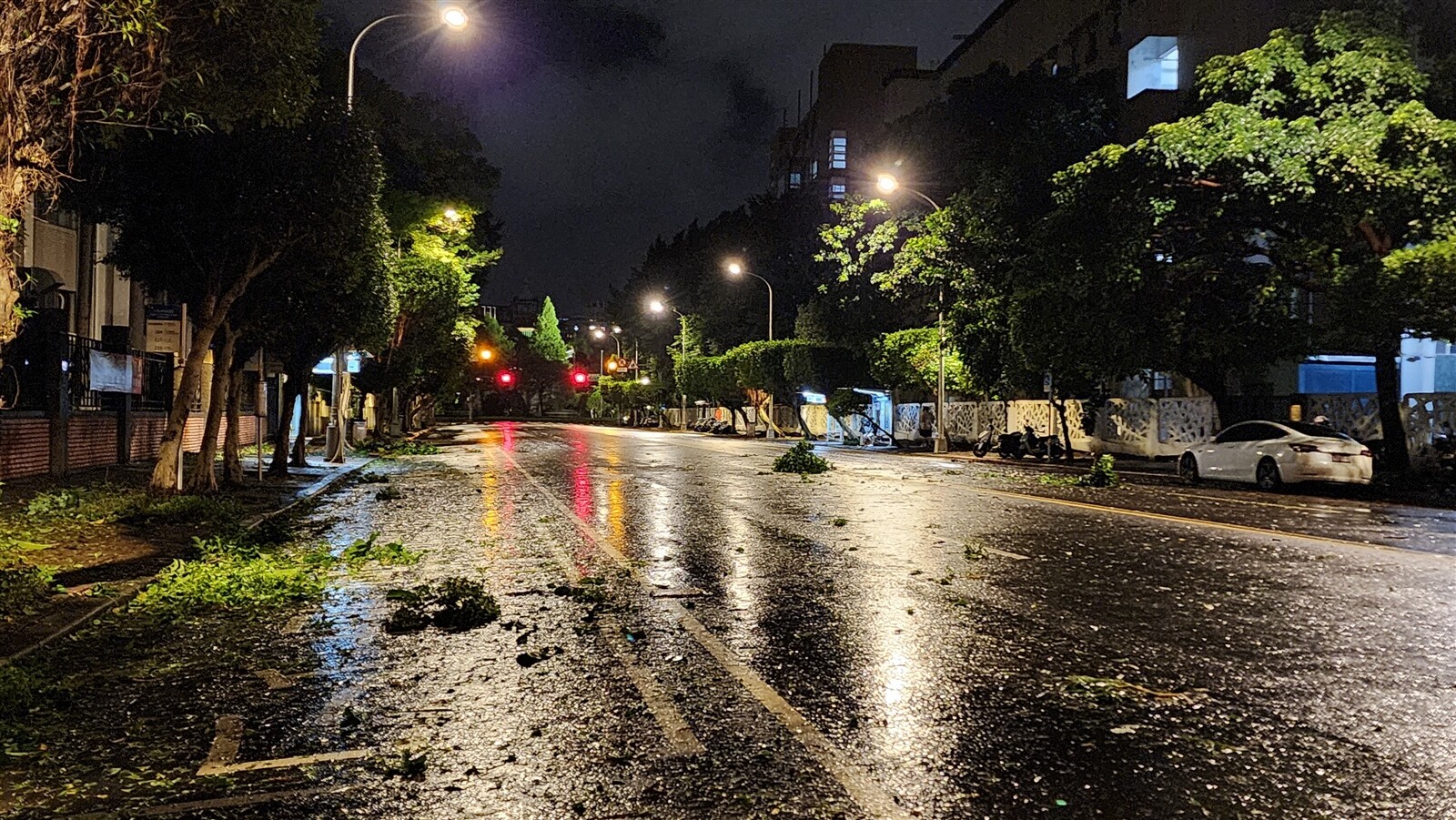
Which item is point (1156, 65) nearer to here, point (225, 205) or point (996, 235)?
point (996, 235)

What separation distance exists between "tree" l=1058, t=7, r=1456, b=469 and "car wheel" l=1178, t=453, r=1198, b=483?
8.57ft

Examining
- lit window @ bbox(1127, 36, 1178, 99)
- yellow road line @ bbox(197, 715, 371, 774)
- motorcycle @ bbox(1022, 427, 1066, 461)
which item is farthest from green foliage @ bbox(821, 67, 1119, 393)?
yellow road line @ bbox(197, 715, 371, 774)

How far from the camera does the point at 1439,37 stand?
22.4 meters

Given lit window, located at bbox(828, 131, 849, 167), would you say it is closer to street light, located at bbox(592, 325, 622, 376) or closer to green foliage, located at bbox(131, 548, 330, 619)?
street light, located at bbox(592, 325, 622, 376)

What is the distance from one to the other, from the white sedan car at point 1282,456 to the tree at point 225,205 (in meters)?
17.2

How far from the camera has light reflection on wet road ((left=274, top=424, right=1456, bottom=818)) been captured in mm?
4293

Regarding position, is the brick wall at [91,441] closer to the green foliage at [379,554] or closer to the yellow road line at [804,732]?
the green foliage at [379,554]

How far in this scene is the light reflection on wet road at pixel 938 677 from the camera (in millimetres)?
4293

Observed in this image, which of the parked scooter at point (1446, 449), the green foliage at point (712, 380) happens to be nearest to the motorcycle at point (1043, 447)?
the parked scooter at point (1446, 449)

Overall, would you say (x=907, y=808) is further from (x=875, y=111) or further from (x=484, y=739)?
(x=875, y=111)

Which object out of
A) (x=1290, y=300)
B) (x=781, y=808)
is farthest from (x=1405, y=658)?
(x=1290, y=300)

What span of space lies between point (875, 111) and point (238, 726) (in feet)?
298

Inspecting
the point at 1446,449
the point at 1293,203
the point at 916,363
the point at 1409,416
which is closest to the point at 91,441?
the point at 1293,203

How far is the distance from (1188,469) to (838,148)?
236 ft
